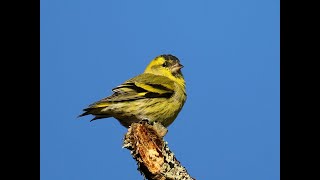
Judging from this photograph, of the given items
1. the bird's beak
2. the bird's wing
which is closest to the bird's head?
the bird's beak

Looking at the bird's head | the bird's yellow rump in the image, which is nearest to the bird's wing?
the bird's yellow rump

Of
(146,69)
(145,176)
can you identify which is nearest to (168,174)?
(145,176)

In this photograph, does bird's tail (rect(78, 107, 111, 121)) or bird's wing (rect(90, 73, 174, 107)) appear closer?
bird's tail (rect(78, 107, 111, 121))

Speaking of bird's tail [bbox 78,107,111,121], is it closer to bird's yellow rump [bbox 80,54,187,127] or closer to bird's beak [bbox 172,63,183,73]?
bird's yellow rump [bbox 80,54,187,127]

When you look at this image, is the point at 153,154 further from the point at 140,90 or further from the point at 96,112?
the point at 140,90

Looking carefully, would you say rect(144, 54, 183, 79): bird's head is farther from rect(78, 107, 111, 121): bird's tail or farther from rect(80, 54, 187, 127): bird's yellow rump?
rect(78, 107, 111, 121): bird's tail

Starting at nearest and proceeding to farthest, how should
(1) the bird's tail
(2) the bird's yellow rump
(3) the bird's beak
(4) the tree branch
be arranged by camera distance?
(4) the tree branch
(1) the bird's tail
(2) the bird's yellow rump
(3) the bird's beak

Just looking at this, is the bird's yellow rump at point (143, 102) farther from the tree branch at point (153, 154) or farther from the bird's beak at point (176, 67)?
the tree branch at point (153, 154)

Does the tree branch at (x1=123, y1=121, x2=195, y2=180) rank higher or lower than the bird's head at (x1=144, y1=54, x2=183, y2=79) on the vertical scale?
lower

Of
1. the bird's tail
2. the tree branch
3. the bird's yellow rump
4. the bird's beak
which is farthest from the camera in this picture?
the bird's beak

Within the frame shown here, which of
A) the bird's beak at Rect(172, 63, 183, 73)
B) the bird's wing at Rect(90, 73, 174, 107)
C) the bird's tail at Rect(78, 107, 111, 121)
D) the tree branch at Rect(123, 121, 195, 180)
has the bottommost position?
the tree branch at Rect(123, 121, 195, 180)
